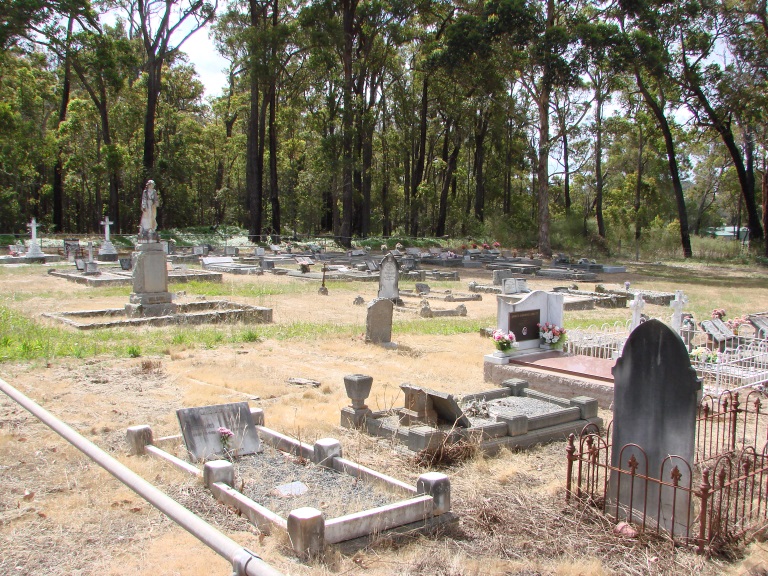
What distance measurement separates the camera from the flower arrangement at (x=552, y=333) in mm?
10164

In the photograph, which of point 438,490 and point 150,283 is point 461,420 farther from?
point 150,283

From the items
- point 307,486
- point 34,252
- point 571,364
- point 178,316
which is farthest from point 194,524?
point 34,252

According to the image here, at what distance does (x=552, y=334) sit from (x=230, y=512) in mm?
6475

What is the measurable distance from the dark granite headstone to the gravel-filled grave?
5.02 m

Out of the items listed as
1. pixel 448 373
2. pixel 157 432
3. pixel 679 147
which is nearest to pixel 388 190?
pixel 679 147

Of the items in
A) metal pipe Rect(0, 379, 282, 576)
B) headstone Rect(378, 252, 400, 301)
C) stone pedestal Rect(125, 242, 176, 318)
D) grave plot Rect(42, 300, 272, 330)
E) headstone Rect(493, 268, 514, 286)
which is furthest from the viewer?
headstone Rect(493, 268, 514, 286)

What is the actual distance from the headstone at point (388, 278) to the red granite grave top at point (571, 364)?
7307 millimetres

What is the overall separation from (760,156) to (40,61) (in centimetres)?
4631

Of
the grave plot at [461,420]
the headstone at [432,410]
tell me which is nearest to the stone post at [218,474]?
the grave plot at [461,420]

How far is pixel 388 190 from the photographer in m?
56.2

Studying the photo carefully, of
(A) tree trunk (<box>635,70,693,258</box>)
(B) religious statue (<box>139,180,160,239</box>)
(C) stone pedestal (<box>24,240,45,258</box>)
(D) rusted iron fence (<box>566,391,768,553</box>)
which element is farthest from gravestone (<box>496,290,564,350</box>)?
(A) tree trunk (<box>635,70,693,258</box>)

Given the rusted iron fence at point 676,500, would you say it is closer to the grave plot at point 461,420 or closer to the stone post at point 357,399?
the grave plot at point 461,420

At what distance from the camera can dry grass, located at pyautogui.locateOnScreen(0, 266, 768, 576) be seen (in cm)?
424

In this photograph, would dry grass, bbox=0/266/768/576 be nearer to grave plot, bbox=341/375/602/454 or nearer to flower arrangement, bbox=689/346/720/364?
grave plot, bbox=341/375/602/454
